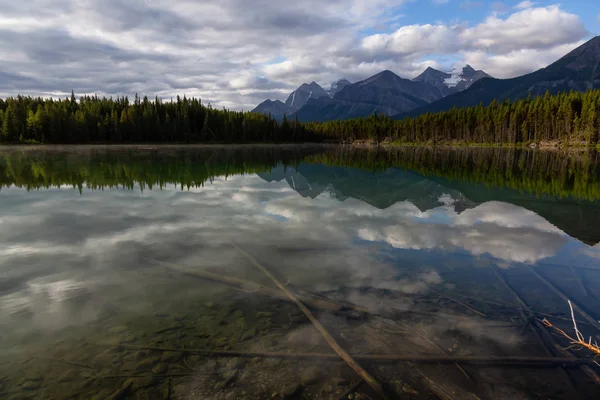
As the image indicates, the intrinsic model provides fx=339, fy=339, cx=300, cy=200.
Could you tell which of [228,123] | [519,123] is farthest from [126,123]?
[519,123]

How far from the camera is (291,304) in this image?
8.76 m

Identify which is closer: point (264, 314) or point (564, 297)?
point (264, 314)

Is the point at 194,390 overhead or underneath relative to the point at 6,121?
underneath

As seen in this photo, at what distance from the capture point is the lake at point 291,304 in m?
6.08

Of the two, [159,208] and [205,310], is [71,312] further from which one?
[159,208]

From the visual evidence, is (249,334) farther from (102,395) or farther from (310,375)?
(102,395)

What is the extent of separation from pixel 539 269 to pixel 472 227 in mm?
5565

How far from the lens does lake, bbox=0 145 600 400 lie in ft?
19.9

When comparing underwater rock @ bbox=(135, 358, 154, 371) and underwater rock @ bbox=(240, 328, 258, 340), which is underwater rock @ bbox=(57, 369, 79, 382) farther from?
underwater rock @ bbox=(240, 328, 258, 340)

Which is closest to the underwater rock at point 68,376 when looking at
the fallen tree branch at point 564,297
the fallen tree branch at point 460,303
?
the fallen tree branch at point 460,303

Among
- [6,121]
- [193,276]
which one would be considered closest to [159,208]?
[193,276]

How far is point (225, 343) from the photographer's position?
7.03 meters

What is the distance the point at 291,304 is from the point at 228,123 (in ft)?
567

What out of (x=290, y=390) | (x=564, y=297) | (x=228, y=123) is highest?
(x=228, y=123)
